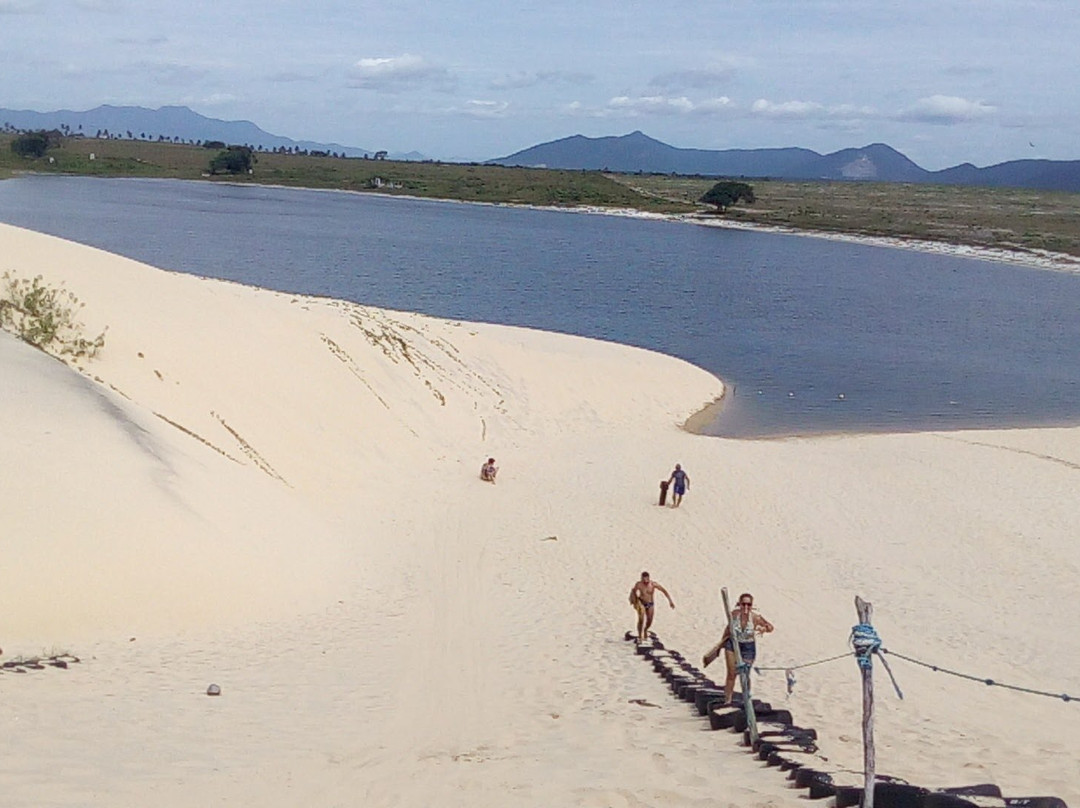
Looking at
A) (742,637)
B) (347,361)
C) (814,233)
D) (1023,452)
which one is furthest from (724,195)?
(742,637)

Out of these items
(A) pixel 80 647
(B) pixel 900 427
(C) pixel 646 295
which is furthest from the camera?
(C) pixel 646 295

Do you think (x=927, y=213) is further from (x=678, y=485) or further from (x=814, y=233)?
(x=678, y=485)

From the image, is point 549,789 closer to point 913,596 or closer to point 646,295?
point 913,596

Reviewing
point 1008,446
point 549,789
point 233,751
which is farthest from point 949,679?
point 1008,446

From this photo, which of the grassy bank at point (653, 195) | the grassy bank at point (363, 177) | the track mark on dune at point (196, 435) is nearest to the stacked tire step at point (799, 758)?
the track mark on dune at point (196, 435)

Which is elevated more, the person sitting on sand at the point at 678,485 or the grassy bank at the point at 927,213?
the grassy bank at the point at 927,213

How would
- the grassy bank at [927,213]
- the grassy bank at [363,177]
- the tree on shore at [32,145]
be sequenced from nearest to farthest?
the grassy bank at [927,213]
the grassy bank at [363,177]
the tree on shore at [32,145]

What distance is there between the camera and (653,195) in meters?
134

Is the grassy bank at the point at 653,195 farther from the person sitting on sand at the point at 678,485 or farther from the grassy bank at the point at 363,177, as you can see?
the person sitting on sand at the point at 678,485

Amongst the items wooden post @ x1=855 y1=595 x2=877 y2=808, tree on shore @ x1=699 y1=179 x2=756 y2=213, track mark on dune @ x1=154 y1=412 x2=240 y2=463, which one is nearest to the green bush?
track mark on dune @ x1=154 y1=412 x2=240 y2=463

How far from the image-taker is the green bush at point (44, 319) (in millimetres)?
18859

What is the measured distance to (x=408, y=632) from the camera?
1273 centimetres

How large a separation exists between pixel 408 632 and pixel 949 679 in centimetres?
616

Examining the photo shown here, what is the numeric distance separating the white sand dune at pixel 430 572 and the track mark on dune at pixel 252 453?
0.24 ft
